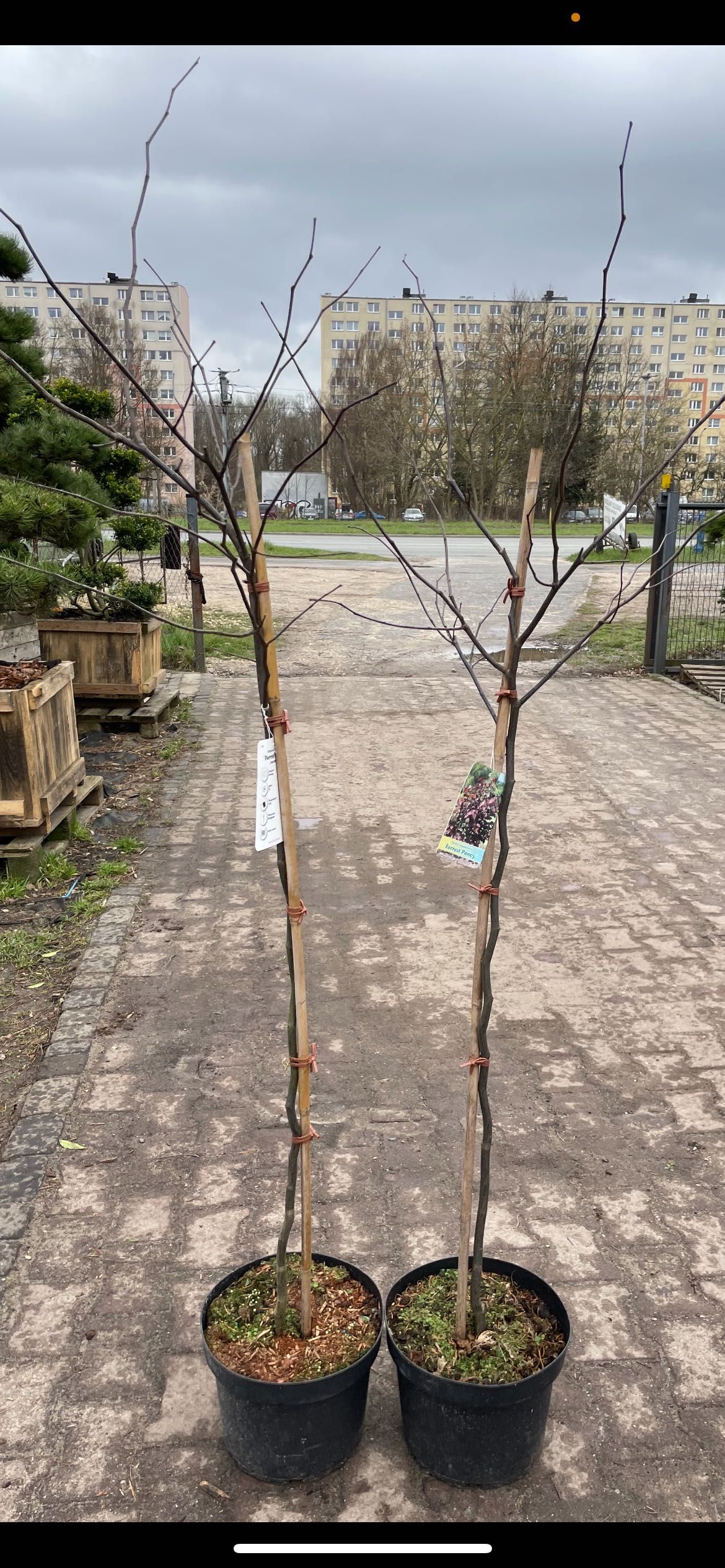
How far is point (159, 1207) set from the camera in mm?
2697

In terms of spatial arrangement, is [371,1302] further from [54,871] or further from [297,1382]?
[54,871]

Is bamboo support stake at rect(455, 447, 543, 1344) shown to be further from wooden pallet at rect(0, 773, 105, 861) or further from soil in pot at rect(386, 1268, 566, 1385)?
wooden pallet at rect(0, 773, 105, 861)

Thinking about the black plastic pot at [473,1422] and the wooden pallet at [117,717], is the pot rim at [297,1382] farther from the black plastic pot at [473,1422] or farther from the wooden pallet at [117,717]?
the wooden pallet at [117,717]

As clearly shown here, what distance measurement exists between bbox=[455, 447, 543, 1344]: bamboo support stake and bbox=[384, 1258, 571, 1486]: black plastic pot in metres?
0.15

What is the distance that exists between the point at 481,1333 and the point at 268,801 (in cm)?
114

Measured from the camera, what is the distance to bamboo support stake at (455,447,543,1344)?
73.7 inches

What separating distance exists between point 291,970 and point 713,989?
2502 millimetres

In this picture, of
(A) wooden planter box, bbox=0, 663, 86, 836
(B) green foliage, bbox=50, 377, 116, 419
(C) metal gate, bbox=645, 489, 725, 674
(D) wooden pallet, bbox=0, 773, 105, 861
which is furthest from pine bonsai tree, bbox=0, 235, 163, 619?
(C) metal gate, bbox=645, 489, 725, 674

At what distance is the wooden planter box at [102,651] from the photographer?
24.4 ft

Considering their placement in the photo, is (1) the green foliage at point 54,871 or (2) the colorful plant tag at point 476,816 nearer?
(2) the colorful plant tag at point 476,816

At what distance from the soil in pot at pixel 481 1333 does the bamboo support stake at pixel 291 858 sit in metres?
0.21

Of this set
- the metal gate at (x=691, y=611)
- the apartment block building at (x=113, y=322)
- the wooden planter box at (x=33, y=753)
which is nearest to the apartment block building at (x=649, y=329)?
the apartment block building at (x=113, y=322)

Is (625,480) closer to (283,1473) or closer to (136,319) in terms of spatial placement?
(136,319)

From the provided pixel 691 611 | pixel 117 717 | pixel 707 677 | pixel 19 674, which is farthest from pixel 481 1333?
pixel 691 611
